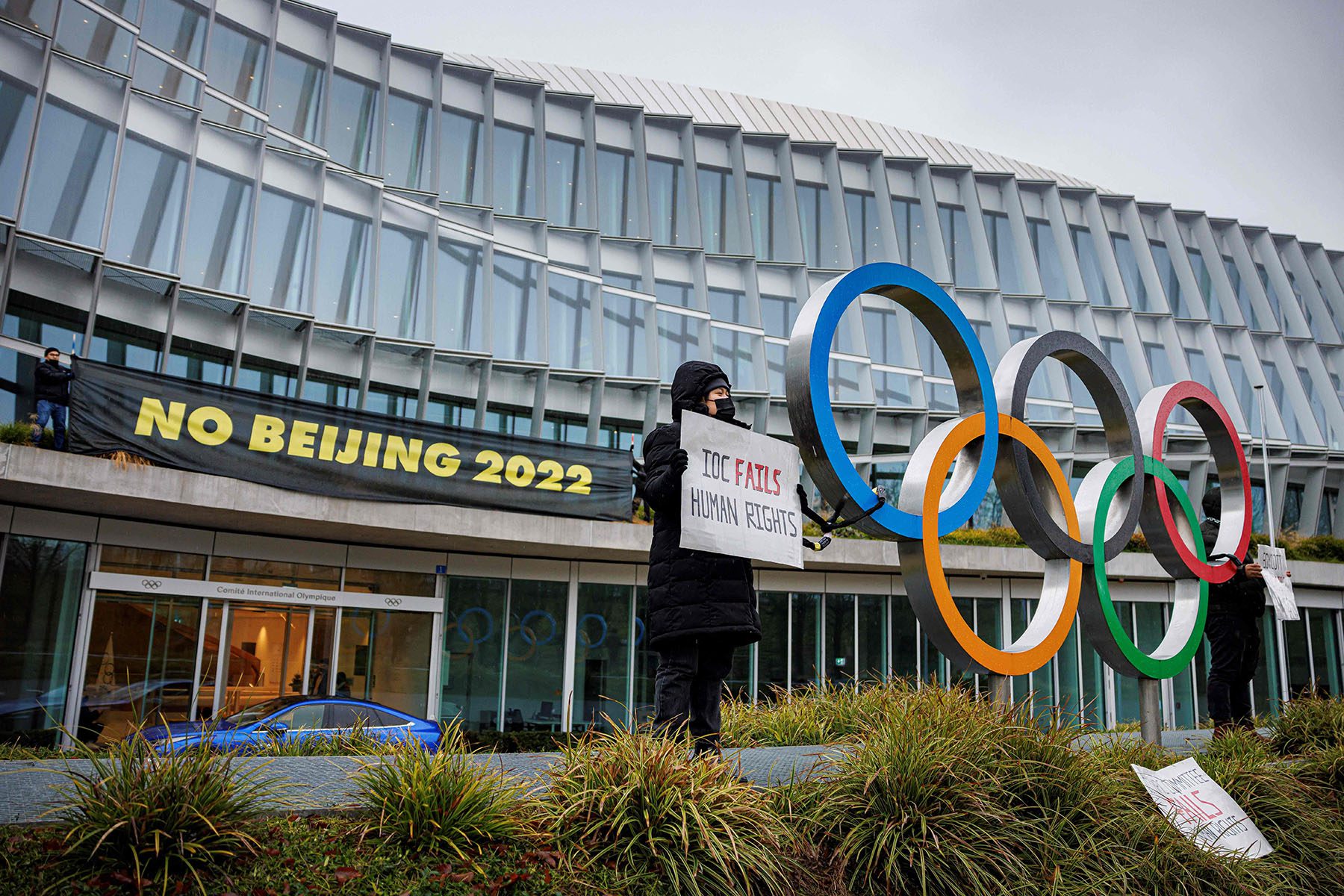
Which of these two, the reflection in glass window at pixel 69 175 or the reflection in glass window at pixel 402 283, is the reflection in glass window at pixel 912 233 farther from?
the reflection in glass window at pixel 69 175

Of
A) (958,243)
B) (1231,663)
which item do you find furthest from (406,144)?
(1231,663)

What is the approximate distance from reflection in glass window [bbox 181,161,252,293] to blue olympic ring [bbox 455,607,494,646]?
7.80 metres

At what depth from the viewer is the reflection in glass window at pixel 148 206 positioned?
1777 centimetres

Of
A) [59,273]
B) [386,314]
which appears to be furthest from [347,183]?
[59,273]

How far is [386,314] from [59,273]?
661 cm

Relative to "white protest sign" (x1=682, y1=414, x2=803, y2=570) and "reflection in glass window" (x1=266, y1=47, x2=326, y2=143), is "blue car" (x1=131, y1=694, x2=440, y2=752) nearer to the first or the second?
"white protest sign" (x1=682, y1=414, x2=803, y2=570)

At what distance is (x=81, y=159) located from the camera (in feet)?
56.3

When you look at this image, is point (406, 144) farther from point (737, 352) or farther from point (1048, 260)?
point (1048, 260)

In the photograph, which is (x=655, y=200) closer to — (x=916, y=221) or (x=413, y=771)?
(x=916, y=221)

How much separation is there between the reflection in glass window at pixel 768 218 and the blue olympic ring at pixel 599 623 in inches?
509

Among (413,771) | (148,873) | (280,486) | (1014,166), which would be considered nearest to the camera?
(148,873)

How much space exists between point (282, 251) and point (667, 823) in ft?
62.2

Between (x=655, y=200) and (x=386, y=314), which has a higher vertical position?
(x=655, y=200)

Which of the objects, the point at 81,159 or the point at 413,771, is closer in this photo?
the point at 413,771
